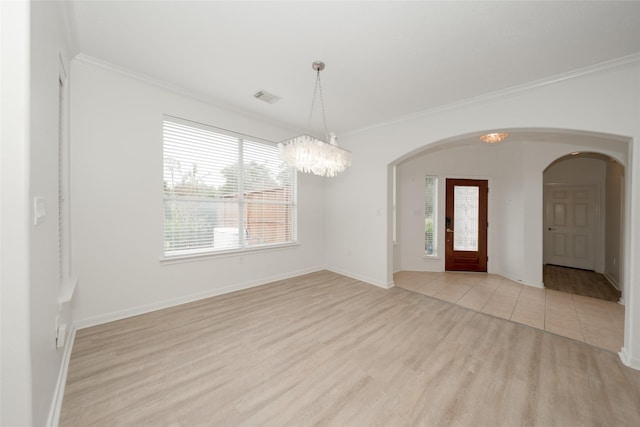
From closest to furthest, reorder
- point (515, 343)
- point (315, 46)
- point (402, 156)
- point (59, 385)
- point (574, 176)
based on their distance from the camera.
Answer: point (59, 385) < point (315, 46) < point (515, 343) < point (402, 156) < point (574, 176)

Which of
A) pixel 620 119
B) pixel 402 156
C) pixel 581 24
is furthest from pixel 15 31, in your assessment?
pixel 620 119

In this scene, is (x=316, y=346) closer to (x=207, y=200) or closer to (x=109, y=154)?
(x=207, y=200)

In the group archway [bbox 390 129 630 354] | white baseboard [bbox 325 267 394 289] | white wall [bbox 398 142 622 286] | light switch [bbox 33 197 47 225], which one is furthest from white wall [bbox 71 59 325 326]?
white wall [bbox 398 142 622 286]

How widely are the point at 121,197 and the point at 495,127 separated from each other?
194 inches

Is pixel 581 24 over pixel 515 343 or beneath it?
over

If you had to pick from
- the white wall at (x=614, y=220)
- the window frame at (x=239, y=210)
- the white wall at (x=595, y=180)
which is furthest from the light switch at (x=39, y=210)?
the white wall at (x=595, y=180)

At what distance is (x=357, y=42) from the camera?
2.23 m

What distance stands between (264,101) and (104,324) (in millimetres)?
3545

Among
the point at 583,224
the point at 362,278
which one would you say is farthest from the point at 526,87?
the point at 583,224

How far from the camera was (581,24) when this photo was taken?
1963 millimetres

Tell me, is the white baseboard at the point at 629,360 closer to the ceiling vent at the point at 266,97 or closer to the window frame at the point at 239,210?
the window frame at the point at 239,210

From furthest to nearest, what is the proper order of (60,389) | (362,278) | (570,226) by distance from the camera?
(570,226)
(362,278)
(60,389)

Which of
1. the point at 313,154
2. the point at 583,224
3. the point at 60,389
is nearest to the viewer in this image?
the point at 60,389

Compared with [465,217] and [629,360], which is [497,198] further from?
[629,360]
